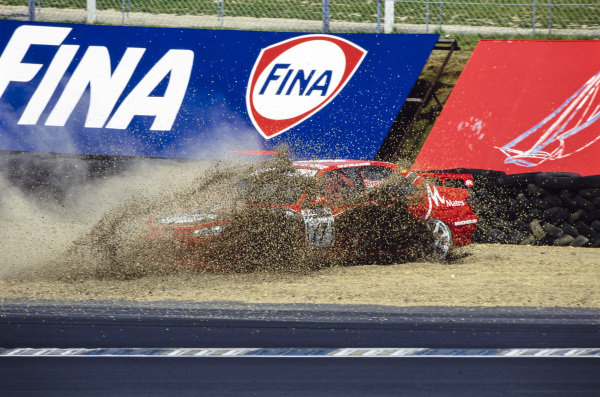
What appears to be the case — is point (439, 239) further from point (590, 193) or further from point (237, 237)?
point (237, 237)

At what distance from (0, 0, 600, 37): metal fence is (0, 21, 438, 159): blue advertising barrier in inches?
87.6

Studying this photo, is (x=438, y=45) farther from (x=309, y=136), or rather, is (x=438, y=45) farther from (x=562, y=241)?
(x=562, y=241)

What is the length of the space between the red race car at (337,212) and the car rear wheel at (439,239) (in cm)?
1

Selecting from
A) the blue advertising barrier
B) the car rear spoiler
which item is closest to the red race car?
the car rear spoiler

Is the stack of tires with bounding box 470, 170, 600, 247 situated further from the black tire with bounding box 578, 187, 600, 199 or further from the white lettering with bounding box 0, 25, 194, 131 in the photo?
the white lettering with bounding box 0, 25, 194, 131

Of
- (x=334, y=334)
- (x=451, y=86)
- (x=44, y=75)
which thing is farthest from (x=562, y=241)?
(x=44, y=75)

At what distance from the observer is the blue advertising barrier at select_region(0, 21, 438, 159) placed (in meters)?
12.7

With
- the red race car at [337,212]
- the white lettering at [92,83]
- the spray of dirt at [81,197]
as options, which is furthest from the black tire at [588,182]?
the white lettering at [92,83]

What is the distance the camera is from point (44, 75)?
42.0ft

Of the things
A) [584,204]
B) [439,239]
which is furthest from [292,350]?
[584,204]

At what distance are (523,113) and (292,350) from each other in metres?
7.41

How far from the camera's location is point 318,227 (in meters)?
9.06

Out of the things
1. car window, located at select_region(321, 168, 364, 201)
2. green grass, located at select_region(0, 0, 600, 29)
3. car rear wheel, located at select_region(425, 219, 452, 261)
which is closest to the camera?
car window, located at select_region(321, 168, 364, 201)

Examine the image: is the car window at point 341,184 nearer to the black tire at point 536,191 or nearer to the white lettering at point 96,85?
the black tire at point 536,191
